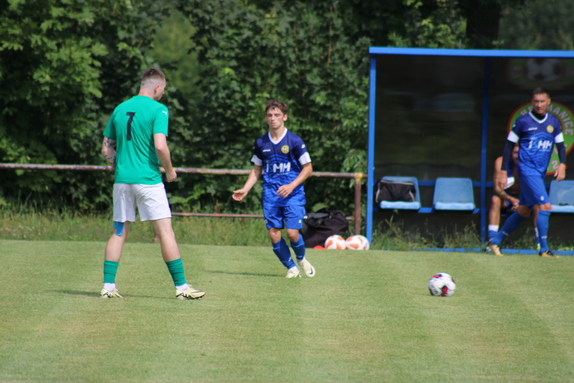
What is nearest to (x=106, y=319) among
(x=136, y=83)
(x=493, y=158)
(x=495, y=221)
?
(x=495, y=221)

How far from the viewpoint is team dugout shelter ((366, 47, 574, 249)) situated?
11867 millimetres

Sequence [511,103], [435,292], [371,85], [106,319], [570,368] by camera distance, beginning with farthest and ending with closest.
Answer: [511,103]
[371,85]
[435,292]
[106,319]
[570,368]

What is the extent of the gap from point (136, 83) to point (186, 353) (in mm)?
10487

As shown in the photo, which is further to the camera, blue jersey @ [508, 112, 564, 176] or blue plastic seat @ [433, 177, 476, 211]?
blue plastic seat @ [433, 177, 476, 211]

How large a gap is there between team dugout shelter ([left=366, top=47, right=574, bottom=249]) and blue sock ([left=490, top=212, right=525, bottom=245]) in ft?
4.84

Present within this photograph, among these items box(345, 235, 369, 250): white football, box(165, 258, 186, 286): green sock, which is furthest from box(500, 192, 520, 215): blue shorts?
box(165, 258, 186, 286): green sock

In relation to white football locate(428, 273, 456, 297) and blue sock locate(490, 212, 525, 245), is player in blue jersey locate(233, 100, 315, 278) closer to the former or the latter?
white football locate(428, 273, 456, 297)

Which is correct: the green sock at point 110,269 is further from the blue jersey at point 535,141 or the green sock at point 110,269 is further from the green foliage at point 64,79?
the green foliage at point 64,79

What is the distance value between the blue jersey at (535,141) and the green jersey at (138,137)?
5.44m

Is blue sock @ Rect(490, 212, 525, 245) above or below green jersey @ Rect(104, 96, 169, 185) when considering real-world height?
below

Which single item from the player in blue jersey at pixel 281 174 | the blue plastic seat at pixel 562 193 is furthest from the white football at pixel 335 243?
the blue plastic seat at pixel 562 193

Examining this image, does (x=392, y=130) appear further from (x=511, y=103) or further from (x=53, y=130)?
(x=53, y=130)

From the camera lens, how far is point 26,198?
13.4 metres

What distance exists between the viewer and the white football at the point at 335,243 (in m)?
10.7
